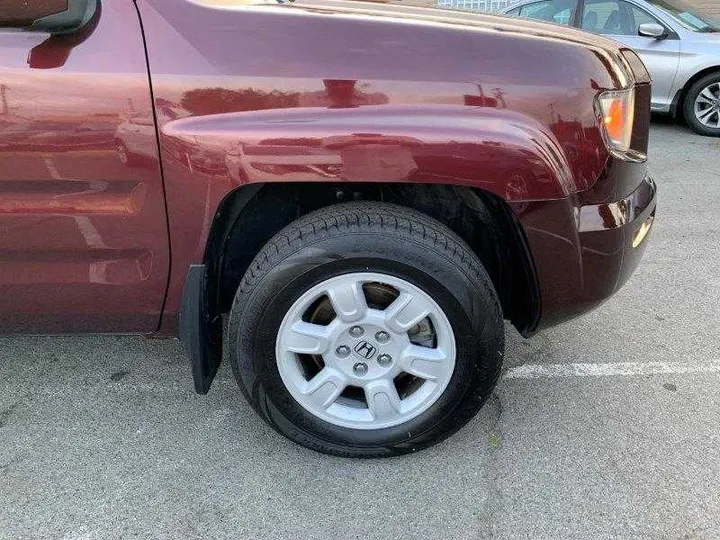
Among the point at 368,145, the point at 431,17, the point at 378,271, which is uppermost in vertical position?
the point at 431,17

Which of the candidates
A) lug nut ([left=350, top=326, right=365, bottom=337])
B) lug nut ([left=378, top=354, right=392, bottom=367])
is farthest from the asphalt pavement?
lug nut ([left=350, top=326, right=365, bottom=337])

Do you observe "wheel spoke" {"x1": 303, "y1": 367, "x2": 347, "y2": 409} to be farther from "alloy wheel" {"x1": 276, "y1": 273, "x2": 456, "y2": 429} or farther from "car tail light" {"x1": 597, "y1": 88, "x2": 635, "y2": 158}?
"car tail light" {"x1": 597, "y1": 88, "x2": 635, "y2": 158}

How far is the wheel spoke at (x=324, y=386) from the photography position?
207cm

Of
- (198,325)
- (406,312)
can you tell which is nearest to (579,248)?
(406,312)

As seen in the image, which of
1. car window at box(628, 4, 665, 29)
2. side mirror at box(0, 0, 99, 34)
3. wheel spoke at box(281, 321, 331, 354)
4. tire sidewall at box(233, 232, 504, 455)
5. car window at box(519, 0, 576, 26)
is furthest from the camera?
car window at box(519, 0, 576, 26)

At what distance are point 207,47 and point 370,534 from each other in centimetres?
154

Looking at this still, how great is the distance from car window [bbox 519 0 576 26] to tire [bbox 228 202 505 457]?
225 inches

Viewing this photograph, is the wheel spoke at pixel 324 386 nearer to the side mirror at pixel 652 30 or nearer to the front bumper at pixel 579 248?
the front bumper at pixel 579 248

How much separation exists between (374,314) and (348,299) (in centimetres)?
11

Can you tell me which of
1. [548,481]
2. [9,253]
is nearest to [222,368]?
[9,253]

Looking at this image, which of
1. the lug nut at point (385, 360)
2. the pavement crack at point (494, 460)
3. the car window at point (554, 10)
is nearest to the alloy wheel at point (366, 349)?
the lug nut at point (385, 360)

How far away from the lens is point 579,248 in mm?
1986

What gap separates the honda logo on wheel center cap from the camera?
6.72 feet

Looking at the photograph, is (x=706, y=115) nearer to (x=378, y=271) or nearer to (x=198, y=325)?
(x=378, y=271)
